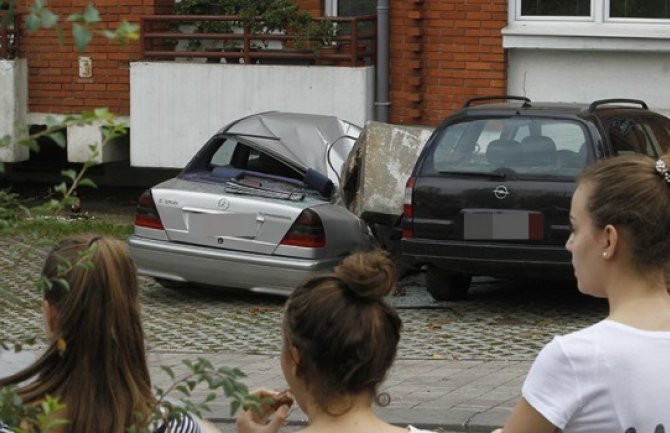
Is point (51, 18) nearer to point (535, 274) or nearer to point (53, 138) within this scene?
point (53, 138)

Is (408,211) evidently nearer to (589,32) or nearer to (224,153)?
(224,153)

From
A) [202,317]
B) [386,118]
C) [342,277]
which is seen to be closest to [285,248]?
[202,317]

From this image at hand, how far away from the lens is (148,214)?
11.6 m

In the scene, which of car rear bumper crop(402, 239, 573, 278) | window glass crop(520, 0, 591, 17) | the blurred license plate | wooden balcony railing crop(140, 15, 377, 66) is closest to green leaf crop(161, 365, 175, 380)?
car rear bumper crop(402, 239, 573, 278)

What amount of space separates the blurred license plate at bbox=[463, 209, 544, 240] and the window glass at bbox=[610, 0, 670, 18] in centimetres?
572

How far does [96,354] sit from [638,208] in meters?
1.17

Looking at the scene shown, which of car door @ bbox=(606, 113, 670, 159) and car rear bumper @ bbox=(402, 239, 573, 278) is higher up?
car door @ bbox=(606, 113, 670, 159)

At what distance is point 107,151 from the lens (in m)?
16.4

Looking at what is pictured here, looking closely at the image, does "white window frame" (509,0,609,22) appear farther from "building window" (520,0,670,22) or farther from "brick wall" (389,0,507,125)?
"brick wall" (389,0,507,125)

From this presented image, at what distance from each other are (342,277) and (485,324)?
7951mm

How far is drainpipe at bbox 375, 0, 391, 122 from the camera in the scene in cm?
1580

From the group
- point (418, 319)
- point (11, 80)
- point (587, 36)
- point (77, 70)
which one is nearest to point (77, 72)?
point (77, 70)

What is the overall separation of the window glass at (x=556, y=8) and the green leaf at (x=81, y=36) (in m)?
14.0

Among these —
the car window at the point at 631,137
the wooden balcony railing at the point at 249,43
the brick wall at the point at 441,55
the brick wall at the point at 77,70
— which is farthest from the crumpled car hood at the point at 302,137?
the brick wall at the point at 77,70
